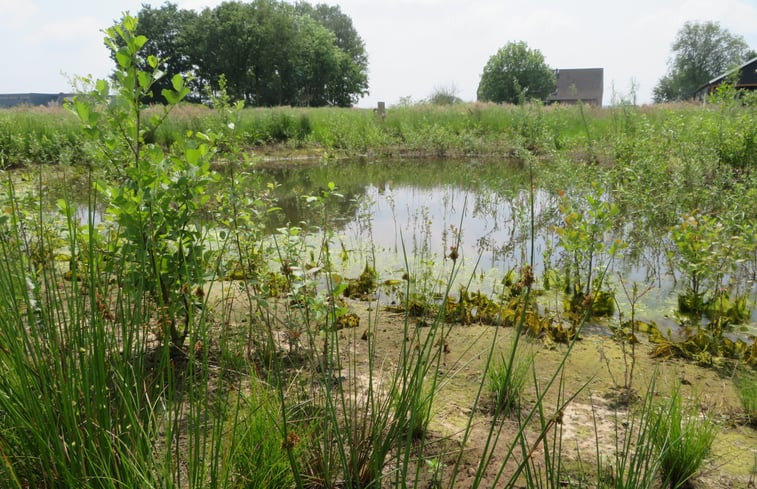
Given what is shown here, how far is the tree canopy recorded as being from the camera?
32.9 metres

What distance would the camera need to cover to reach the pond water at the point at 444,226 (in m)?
3.66

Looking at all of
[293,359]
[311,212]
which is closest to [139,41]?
[293,359]

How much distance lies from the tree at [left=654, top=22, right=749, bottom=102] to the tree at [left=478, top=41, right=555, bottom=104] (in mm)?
12213

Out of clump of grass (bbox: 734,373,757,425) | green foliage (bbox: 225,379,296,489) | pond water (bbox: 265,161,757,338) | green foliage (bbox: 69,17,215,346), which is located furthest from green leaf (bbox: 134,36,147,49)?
clump of grass (bbox: 734,373,757,425)

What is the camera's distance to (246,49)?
3312 cm

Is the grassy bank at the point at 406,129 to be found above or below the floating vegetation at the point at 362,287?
above

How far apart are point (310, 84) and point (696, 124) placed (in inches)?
1340

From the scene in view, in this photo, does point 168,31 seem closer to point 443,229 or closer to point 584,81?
point 443,229

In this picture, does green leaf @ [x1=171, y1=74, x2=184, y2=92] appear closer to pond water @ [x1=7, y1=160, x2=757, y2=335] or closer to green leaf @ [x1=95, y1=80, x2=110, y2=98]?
green leaf @ [x1=95, y1=80, x2=110, y2=98]

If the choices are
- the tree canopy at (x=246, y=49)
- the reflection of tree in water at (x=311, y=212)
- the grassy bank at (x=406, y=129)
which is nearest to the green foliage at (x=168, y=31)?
the tree canopy at (x=246, y=49)

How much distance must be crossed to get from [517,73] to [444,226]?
4756cm

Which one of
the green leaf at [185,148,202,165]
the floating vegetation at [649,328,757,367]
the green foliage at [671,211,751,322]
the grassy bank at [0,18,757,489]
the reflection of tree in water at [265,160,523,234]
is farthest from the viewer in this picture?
the reflection of tree in water at [265,160,523,234]

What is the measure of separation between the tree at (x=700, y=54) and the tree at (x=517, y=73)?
1221 cm

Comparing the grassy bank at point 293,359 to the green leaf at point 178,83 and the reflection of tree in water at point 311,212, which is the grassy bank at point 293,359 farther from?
the reflection of tree in water at point 311,212
